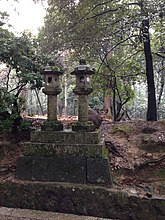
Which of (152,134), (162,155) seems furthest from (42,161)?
(152,134)

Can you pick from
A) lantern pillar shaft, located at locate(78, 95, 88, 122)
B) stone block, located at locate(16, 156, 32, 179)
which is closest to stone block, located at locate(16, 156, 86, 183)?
stone block, located at locate(16, 156, 32, 179)

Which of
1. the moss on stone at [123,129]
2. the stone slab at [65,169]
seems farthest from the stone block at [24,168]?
the moss on stone at [123,129]

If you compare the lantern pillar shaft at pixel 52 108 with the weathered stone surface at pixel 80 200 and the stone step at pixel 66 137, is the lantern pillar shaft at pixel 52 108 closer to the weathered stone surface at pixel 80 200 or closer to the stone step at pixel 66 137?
the stone step at pixel 66 137

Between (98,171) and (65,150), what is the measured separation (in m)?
0.61

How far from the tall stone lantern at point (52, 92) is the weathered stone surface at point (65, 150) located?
32 centimetres

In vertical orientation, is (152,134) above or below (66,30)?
below

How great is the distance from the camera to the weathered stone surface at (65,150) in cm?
292

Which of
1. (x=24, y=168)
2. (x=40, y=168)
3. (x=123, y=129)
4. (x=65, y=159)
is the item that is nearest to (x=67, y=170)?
(x=65, y=159)

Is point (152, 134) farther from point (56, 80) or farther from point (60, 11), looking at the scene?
point (60, 11)

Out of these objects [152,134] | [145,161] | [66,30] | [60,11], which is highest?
[60,11]

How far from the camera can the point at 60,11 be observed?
4805 millimetres

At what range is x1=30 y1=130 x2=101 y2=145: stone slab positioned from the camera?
3.02 m

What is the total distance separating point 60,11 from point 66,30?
472 mm

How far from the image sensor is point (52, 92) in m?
3.27
